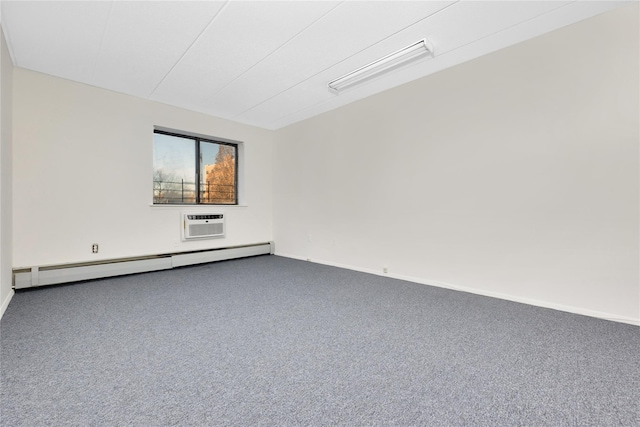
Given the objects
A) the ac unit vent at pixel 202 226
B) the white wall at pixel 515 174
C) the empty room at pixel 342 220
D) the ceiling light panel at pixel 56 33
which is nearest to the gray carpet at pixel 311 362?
the empty room at pixel 342 220

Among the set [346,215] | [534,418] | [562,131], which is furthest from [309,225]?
[534,418]

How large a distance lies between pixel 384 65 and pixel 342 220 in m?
2.11

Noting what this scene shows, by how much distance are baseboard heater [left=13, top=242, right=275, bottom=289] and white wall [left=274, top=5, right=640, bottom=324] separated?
6.78ft

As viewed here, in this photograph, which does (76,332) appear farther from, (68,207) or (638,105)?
(638,105)

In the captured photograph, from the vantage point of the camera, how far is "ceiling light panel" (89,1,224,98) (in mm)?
2129

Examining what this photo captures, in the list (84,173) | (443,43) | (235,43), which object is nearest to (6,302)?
(84,173)

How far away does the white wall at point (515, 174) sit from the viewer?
7.18 ft

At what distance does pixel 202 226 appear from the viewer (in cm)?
439

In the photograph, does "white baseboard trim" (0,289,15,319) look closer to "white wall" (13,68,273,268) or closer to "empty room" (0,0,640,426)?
"empty room" (0,0,640,426)

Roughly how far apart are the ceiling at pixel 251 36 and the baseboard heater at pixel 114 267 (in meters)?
2.20

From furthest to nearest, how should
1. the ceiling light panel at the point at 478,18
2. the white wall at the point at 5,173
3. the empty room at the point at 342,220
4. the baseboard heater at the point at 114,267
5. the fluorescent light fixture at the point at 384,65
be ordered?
1. the baseboard heater at the point at 114,267
2. the fluorescent light fixture at the point at 384,65
3. the white wall at the point at 5,173
4. the ceiling light panel at the point at 478,18
5. the empty room at the point at 342,220

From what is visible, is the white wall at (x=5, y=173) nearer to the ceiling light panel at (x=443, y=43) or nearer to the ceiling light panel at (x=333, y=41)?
the ceiling light panel at (x=333, y=41)

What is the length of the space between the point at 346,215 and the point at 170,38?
2.87 metres

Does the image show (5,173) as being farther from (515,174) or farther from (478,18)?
(515,174)
